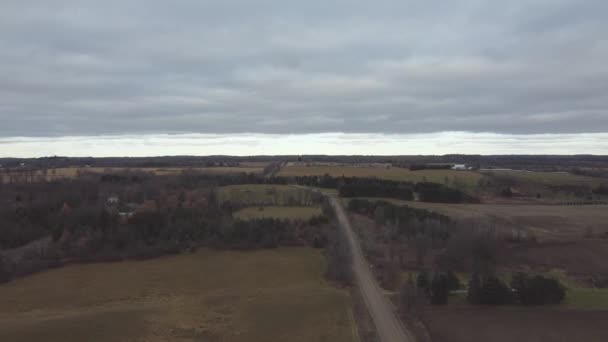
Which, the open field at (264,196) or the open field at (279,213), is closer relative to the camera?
the open field at (279,213)

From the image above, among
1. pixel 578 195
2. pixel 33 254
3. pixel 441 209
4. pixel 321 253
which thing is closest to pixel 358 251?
pixel 321 253

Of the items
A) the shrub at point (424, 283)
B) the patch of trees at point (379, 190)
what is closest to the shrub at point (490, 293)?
the shrub at point (424, 283)

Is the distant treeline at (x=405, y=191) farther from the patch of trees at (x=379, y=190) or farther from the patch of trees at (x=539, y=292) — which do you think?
the patch of trees at (x=539, y=292)

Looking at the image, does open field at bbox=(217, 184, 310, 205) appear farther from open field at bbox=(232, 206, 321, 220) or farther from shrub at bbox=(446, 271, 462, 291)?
shrub at bbox=(446, 271, 462, 291)

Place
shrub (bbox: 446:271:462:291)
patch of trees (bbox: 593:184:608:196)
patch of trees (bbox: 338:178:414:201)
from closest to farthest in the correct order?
1. shrub (bbox: 446:271:462:291)
2. patch of trees (bbox: 338:178:414:201)
3. patch of trees (bbox: 593:184:608:196)

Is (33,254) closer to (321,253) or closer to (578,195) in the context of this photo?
(321,253)

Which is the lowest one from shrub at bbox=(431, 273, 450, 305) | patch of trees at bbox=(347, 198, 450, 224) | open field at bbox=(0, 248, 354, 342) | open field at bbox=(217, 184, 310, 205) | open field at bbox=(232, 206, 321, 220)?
open field at bbox=(0, 248, 354, 342)

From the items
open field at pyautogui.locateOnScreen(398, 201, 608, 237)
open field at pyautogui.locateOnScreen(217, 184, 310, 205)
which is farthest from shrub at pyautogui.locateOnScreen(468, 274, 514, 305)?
A: open field at pyautogui.locateOnScreen(217, 184, 310, 205)
